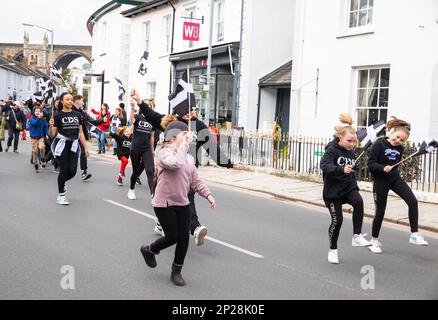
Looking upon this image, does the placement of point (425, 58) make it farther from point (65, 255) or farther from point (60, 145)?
point (65, 255)

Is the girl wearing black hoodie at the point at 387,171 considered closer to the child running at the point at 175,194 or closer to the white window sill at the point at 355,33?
the child running at the point at 175,194

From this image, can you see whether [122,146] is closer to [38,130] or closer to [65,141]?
[65,141]

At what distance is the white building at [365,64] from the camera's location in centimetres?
1423

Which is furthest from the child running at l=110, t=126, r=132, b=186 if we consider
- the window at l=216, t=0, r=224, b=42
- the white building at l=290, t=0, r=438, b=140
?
the window at l=216, t=0, r=224, b=42

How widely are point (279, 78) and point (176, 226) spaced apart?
15893 mm

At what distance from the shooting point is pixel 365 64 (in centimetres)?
1580

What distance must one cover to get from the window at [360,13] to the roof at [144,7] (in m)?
12.1

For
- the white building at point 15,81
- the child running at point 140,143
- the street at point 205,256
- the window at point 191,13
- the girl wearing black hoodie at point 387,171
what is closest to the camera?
the street at point 205,256

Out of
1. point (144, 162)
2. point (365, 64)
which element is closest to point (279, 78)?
point (365, 64)

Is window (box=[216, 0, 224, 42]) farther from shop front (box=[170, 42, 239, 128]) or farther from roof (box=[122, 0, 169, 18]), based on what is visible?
roof (box=[122, 0, 169, 18])

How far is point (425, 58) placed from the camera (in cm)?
1421

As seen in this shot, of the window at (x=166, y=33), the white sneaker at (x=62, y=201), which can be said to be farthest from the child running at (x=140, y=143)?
the window at (x=166, y=33)

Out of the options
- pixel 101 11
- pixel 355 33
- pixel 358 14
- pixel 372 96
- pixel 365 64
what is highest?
pixel 101 11
